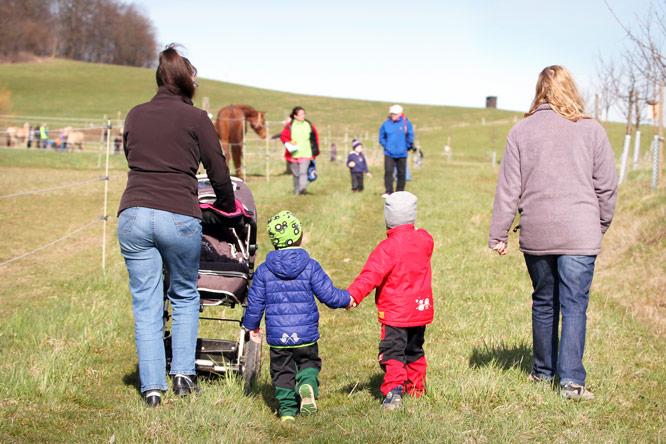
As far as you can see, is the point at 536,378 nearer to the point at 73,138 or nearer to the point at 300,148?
the point at 300,148

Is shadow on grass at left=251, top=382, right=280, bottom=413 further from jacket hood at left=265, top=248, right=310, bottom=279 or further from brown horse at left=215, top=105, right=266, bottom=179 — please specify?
brown horse at left=215, top=105, right=266, bottom=179

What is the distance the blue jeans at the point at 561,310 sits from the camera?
4.11m

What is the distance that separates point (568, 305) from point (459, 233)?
6580 mm

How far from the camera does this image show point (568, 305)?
4.17 meters

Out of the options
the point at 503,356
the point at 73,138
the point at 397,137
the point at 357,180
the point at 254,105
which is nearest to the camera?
the point at 503,356

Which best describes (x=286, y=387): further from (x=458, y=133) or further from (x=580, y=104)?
(x=458, y=133)

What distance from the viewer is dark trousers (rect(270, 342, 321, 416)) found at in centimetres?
403

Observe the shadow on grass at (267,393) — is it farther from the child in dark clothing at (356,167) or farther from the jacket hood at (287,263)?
the child in dark clothing at (356,167)

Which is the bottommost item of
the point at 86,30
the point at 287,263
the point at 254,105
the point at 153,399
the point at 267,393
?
the point at 267,393

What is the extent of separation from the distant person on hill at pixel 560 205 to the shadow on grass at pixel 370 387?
1161mm

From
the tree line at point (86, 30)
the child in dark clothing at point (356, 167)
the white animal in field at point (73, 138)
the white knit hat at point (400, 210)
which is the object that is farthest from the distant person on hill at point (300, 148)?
the tree line at point (86, 30)

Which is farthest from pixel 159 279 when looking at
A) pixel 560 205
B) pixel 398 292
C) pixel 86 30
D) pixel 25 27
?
pixel 86 30

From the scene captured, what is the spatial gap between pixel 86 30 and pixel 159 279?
374ft

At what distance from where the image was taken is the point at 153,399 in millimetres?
4027
